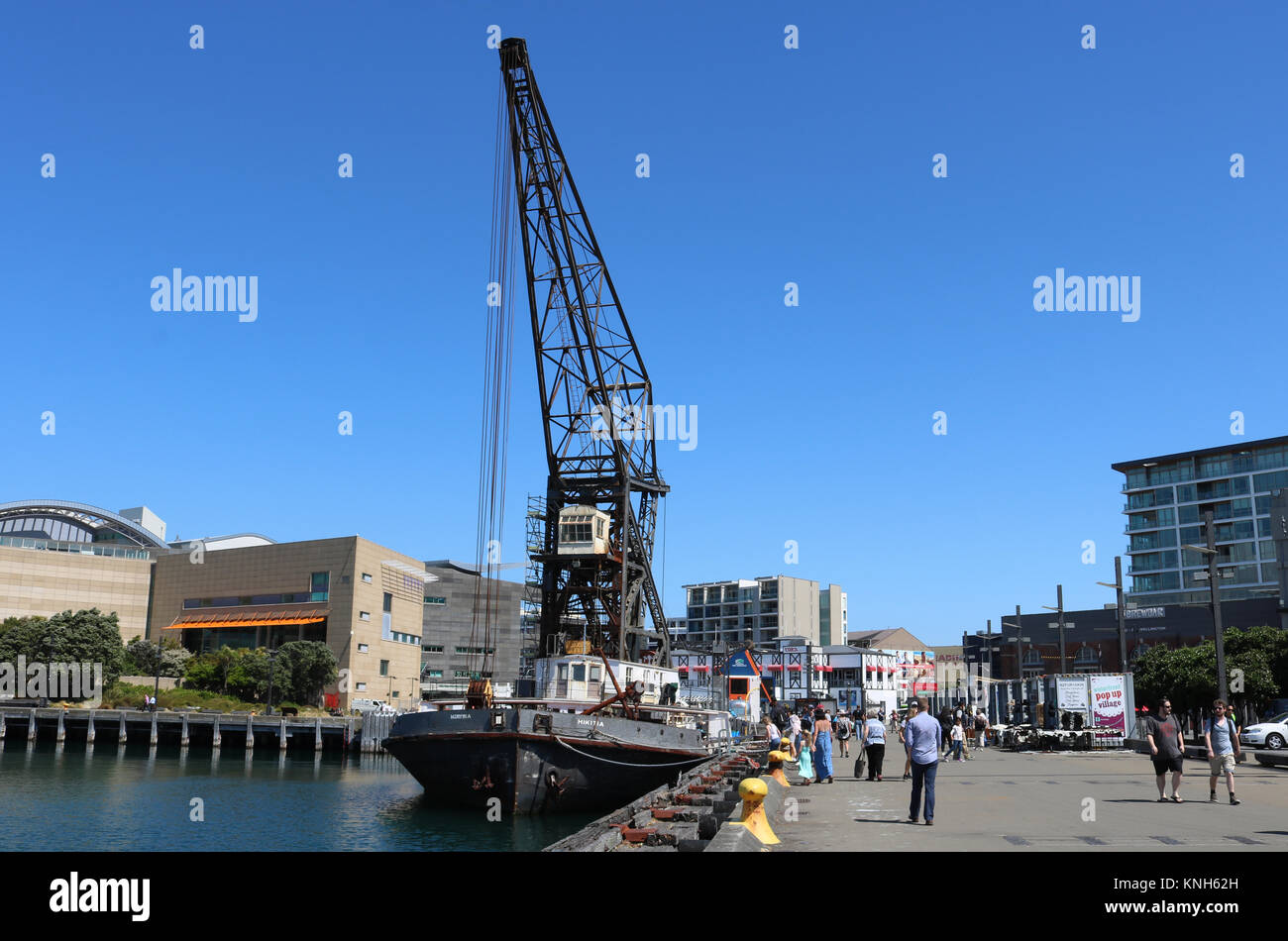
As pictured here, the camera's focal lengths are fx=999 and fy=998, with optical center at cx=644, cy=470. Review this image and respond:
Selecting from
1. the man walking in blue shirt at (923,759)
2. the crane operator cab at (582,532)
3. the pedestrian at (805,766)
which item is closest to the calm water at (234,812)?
the pedestrian at (805,766)

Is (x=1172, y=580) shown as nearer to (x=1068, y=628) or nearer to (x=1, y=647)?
(x=1068, y=628)

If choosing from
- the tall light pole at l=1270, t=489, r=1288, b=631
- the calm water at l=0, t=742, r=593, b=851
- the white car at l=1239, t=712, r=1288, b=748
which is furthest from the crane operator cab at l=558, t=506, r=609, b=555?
the tall light pole at l=1270, t=489, r=1288, b=631

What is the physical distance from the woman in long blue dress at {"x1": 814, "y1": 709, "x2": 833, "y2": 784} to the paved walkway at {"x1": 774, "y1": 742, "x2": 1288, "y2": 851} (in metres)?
0.44

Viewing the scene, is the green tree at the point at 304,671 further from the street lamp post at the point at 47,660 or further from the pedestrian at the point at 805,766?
the pedestrian at the point at 805,766

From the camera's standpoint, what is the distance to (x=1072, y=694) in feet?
167

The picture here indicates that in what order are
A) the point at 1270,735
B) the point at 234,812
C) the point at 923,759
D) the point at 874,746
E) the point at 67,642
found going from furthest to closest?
1. the point at 67,642
2. the point at 1270,735
3. the point at 234,812
4. the point at 874,746
5. the point at 923,759

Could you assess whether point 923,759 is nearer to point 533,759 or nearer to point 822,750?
Result: point 822,750

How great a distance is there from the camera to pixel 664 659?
195 feet

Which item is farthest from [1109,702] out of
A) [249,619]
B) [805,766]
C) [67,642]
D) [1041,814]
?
[249,619]

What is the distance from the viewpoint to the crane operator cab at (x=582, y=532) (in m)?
52.5

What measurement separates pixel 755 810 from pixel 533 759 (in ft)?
66.1

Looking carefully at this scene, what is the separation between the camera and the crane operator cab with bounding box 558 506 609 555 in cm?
5250
